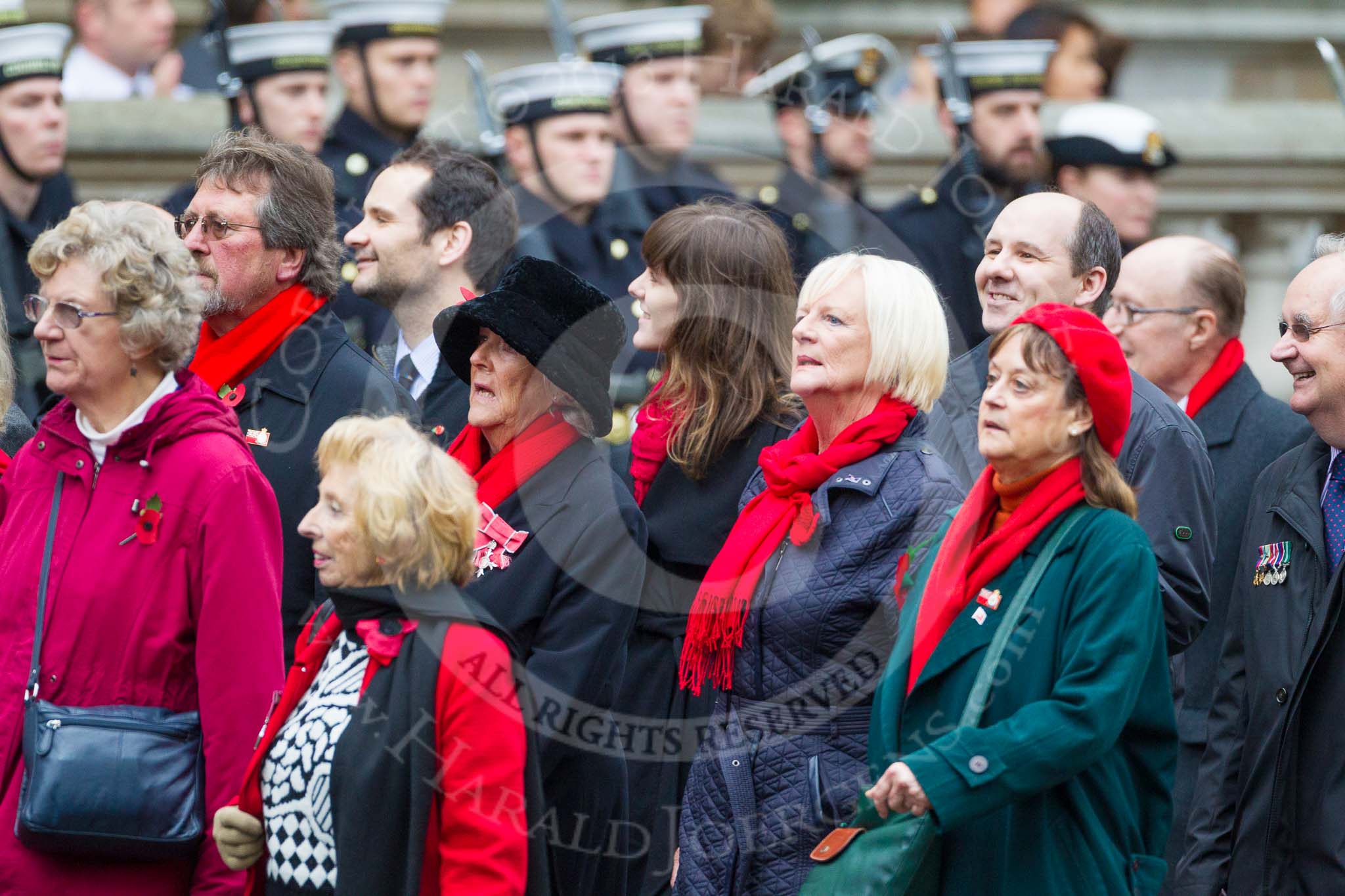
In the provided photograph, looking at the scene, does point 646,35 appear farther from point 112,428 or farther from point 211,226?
point 112,428

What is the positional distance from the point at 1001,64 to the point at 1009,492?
4.88 m

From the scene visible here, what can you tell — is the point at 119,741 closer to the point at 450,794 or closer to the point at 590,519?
the point at 450,794

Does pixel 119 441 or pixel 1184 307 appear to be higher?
pixel 1184 307

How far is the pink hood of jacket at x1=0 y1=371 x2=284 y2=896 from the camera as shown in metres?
3.78

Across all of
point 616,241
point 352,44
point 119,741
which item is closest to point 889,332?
point 119,741

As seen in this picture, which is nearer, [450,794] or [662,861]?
[450,794]

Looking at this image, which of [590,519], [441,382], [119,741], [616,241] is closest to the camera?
[119,741]

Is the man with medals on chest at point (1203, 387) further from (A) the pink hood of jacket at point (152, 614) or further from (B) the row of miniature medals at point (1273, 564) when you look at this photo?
(A) the pink hood of jacket at point (152, 614)

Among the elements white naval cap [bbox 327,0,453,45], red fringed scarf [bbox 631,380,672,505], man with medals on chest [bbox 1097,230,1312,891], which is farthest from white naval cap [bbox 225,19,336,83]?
man with medals on chest [bbox 1097,230,1312,891]

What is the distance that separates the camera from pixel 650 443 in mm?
4812

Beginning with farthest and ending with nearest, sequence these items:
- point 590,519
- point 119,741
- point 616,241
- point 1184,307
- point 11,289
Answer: point 616,241 < point 11,289 < point 1184,307 < point 590,519 < point 119,741

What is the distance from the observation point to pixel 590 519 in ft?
13.4

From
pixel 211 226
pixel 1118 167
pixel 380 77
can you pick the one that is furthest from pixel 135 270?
pixel 1118 167

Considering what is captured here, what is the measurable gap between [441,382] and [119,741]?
1.74 metres
